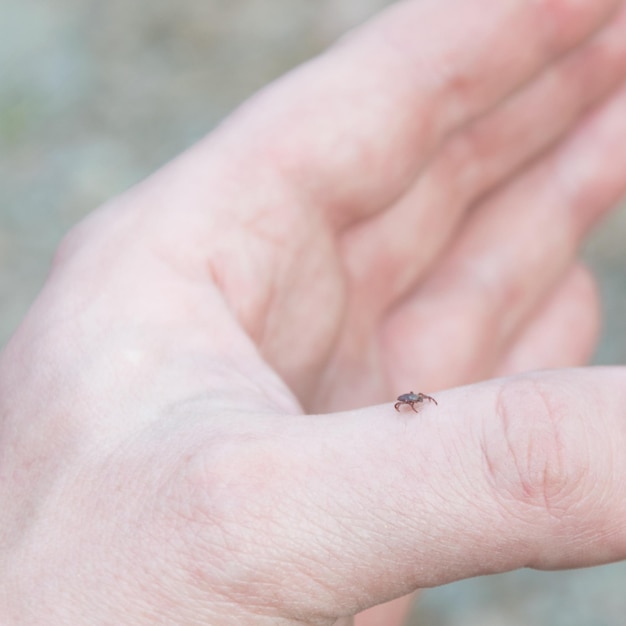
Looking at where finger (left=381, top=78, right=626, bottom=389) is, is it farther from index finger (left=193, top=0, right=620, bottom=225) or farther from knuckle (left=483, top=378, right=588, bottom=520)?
knuckle (left=483, top=378, right=588, bottom=520)

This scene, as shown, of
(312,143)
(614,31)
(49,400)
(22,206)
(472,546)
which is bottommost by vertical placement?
(472,546)

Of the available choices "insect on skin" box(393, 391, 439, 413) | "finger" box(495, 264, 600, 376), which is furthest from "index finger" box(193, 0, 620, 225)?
"insect on skin" box(393, 391, 439, 413)

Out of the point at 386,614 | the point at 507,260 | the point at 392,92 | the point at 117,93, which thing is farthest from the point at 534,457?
the point at 117,93

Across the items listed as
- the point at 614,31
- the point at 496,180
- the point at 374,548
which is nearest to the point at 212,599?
the point at 374,548

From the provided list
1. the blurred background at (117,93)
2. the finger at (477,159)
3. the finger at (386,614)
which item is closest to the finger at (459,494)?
the finger at (386,614)

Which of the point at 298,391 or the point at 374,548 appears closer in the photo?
the point at 374,548

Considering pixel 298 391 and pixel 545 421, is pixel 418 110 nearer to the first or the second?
pixel 298 391
